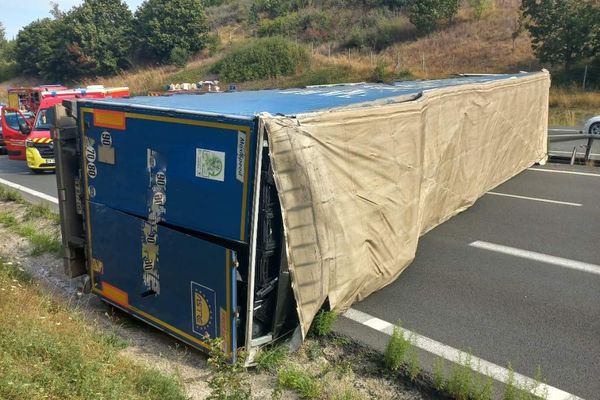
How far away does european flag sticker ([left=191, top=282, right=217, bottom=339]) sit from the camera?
4.55 m

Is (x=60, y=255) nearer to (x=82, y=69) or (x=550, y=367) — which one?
(x=550, y=367)

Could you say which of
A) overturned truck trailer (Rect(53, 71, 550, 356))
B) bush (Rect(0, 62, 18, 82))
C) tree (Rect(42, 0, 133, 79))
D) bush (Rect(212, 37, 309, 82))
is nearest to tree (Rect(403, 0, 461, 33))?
bush (Rect(212, 37, 309, 82))

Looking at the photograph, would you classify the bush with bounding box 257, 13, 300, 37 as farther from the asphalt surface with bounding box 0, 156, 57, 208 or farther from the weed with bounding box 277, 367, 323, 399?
the weed with bounding box 277, 367, 323, 399

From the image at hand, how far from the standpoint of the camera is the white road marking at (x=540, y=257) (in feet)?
21.8

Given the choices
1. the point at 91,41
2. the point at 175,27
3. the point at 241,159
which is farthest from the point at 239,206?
the point at 91,41

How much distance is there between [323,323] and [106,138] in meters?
2.86

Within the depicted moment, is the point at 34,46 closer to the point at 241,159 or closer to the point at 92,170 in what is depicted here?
the point at 92,170

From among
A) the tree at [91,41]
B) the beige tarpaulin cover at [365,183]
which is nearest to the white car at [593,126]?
the beige tarpaulin cover at [365,183]

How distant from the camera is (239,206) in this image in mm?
4348

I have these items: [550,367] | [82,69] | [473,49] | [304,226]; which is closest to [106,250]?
[304,226]

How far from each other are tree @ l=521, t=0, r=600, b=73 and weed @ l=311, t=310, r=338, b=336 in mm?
28302

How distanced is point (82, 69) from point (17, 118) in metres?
43.5

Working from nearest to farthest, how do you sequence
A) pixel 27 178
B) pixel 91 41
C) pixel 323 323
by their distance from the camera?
pixel 323 323
pixel 27 178
pixel 91 41

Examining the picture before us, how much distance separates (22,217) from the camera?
31.8 ft
